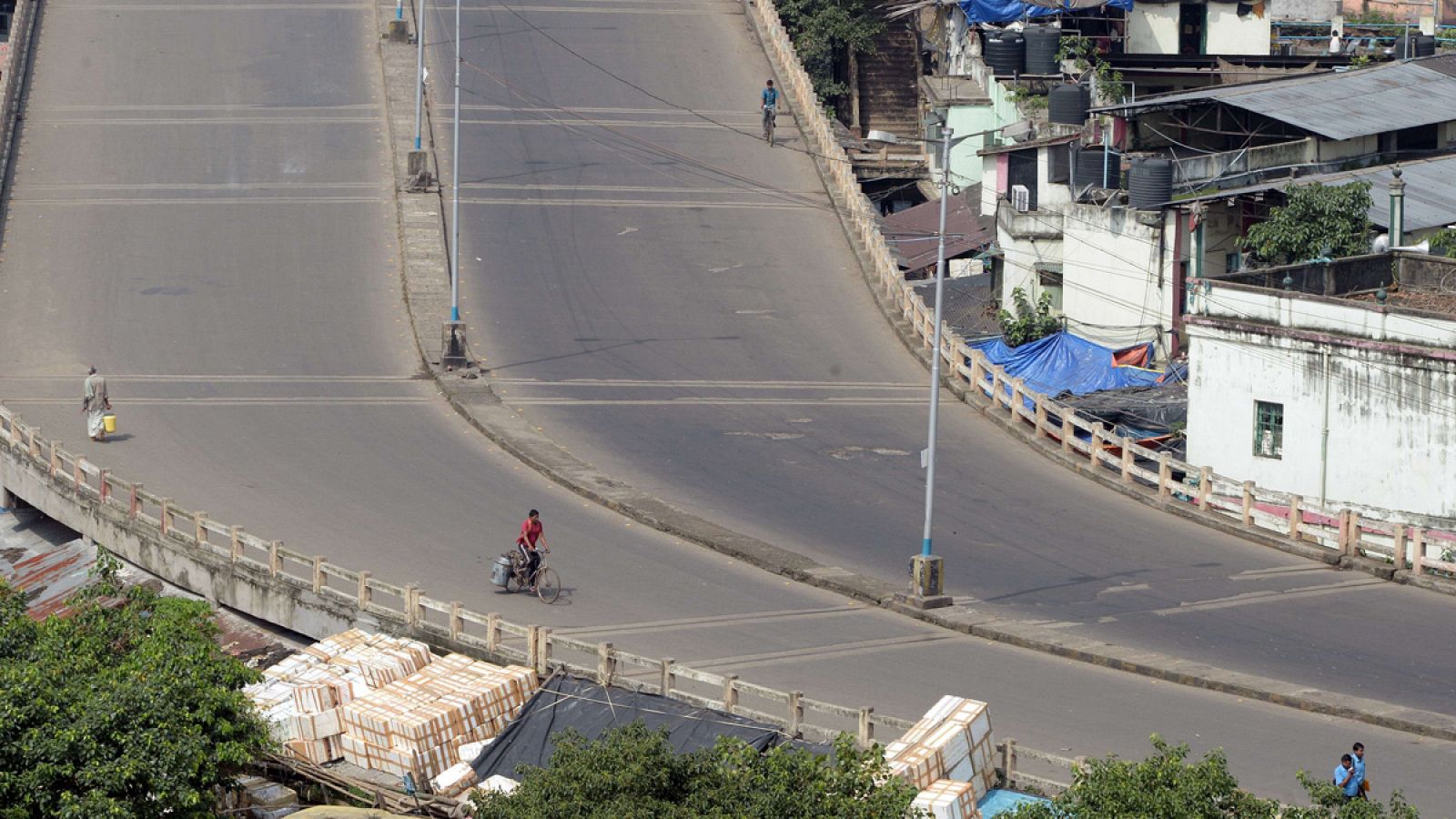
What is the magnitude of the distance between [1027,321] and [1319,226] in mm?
9191

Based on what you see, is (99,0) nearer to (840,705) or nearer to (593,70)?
(593,70)

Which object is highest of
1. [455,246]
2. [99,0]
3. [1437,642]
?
[99,0]

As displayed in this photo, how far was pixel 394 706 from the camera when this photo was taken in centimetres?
2641

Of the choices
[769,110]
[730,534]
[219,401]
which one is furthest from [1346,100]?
[219,401]

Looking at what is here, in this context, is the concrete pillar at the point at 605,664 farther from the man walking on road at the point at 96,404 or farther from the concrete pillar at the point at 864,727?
the man walking on road at the point at 96,404

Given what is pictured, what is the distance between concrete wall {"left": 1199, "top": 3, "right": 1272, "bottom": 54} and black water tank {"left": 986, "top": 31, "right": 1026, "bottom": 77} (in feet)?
28.5

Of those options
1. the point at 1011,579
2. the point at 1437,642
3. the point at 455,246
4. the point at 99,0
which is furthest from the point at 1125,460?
the point at 99,0

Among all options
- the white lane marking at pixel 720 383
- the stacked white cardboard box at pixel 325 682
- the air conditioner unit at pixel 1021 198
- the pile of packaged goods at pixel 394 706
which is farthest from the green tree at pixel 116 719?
the air conditioner unit at pixel 1021 198

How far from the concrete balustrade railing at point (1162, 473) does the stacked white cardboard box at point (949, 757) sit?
10.9 metres

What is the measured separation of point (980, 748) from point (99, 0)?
53906mm

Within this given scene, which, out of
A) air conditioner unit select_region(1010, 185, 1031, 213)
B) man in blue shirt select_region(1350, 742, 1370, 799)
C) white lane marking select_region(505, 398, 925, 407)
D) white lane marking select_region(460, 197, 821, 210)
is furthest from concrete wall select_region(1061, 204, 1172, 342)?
man in blue shirt select_region(1350, 742, 1370, 799)

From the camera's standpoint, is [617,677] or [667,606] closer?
[617,677]

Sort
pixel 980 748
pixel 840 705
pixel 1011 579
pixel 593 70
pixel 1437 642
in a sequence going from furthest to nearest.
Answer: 1. pixel 593 70
2. pixel 1011 579
3. pixel 1437 642
4. pixel 840 705
5. pixel 980 748

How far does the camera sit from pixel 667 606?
Result: 2981 centimetres
